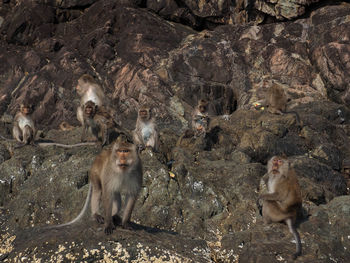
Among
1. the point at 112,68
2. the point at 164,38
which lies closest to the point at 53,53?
the point at 112,68

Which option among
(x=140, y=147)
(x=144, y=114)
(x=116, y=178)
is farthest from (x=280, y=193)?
(x=144, y=114)

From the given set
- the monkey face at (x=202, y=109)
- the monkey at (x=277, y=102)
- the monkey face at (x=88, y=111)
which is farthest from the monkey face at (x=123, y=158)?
the monkey at (x=277, y=102)

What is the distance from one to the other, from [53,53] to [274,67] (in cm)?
1067

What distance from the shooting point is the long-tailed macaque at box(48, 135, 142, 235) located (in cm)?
575

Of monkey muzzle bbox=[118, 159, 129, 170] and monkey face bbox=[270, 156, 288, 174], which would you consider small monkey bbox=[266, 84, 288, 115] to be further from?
monkey muzzle bbox=[118, 159, 129, 170]

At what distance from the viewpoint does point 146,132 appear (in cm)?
1135

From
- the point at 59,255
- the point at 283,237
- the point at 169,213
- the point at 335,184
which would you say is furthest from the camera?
the point at 335,184

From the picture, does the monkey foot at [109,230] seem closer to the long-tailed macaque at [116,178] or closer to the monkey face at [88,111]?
the long-tailed macaque at [116,178]

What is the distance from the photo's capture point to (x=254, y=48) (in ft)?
73.7

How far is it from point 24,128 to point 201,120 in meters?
4.98

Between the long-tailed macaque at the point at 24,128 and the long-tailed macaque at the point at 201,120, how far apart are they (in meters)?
4.45

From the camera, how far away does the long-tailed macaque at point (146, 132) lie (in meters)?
11.2

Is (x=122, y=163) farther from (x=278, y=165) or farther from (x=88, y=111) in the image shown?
(x=88, y=111)

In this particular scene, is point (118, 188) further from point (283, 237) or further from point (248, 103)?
point (248, 103)
